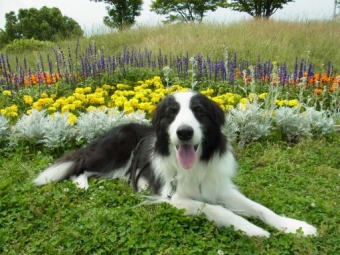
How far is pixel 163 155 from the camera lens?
324 centimetres

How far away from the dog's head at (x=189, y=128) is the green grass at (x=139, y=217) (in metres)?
0.47

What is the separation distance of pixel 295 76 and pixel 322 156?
8.43ft

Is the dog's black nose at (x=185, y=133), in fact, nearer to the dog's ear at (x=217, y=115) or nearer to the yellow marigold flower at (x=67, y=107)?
the dog's ear at (x=217, y=115)

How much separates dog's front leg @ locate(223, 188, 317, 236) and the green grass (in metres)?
0.07

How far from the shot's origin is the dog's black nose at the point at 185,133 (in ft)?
9.14

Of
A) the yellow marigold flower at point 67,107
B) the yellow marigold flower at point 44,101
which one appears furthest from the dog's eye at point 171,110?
the yellow marigold flower at point 44,101

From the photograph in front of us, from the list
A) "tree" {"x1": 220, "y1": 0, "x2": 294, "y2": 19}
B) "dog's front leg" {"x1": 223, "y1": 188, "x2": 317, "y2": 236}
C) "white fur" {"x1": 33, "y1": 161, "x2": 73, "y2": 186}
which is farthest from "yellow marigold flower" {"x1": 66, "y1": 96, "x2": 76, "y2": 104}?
"tree" {"x1": 220, "y1": 0, "x2": 294, "y2": 19}

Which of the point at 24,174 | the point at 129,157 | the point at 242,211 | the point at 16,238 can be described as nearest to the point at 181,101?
the point at 242,211

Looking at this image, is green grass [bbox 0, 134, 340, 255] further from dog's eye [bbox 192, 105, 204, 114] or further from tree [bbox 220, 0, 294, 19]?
tree [bbox 220, 0, 294, 19]

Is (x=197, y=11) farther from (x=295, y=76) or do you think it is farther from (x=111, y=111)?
(x=111, y=111)

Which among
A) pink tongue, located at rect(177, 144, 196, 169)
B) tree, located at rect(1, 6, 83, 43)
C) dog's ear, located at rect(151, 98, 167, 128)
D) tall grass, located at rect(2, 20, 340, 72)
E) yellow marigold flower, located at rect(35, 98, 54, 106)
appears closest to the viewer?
pink tongue, located at rect(177, 144, 196, 169)

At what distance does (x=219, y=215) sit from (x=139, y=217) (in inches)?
24.9

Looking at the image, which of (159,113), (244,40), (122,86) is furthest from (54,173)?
(244,40)

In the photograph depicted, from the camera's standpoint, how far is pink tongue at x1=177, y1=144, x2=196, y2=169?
2955mm
